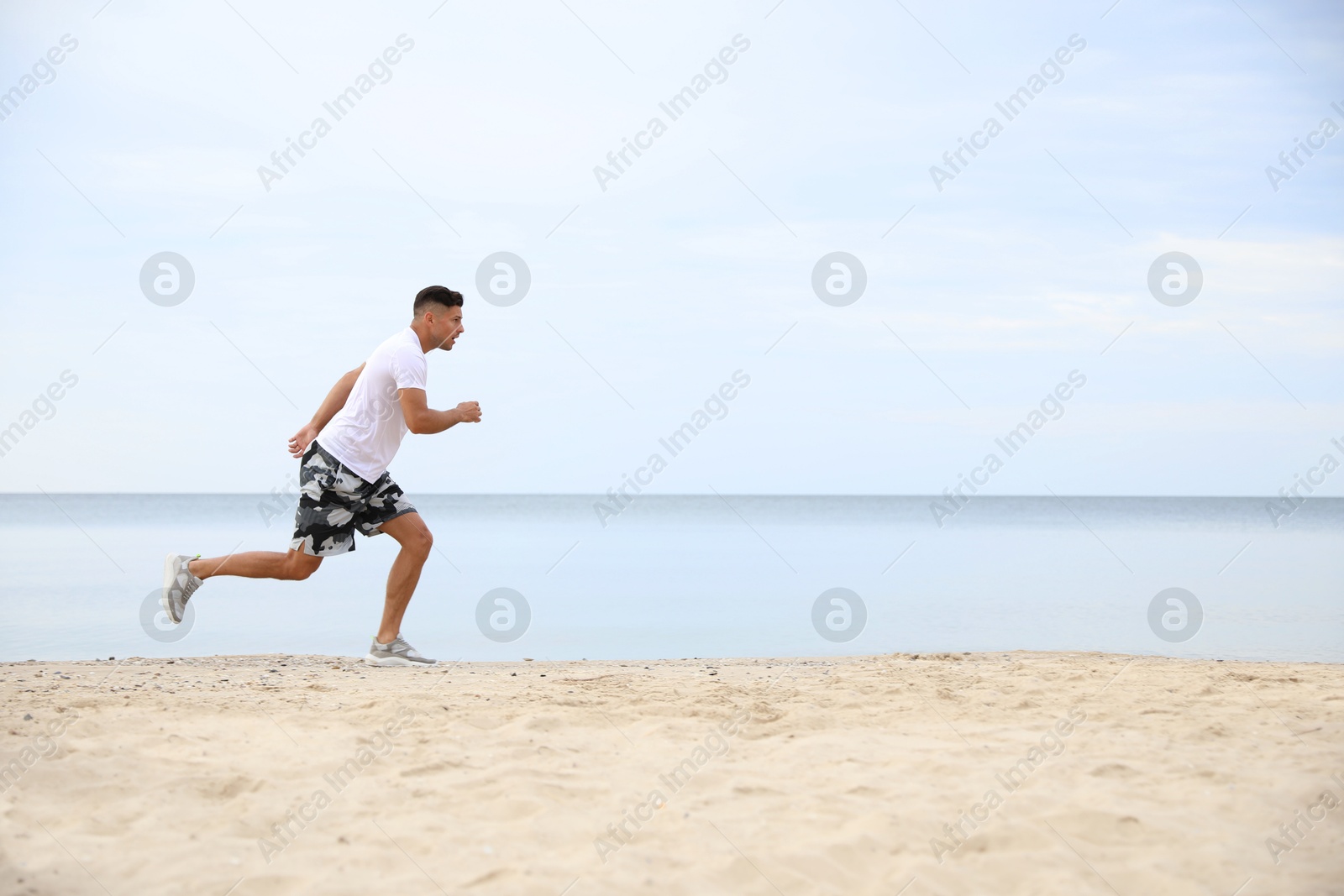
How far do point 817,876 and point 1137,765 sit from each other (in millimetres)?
1406

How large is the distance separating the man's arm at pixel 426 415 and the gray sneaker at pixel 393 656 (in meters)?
1.26

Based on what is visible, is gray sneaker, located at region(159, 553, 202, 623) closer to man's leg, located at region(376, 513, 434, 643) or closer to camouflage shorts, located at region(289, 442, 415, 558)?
camouflage shorts, located at region(289, 442, 415, 558)

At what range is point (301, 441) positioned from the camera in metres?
5.22

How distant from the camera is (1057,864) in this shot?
250 cm

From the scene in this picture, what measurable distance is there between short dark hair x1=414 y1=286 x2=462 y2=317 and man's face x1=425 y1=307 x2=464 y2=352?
3 centimetres

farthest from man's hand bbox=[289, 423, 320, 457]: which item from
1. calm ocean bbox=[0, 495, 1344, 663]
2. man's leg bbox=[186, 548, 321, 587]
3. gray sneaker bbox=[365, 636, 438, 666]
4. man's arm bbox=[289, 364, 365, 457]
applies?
calm ocean bbox=[0, 495, 1344, 663]

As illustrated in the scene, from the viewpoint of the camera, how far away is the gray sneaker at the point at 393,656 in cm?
533

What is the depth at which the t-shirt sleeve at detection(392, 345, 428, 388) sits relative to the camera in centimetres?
502

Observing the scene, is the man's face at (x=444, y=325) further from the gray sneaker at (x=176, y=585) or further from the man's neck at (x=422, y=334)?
the gray sneaker at (x=176, y=585)

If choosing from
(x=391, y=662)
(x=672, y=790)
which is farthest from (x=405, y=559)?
(x=672, y=790)

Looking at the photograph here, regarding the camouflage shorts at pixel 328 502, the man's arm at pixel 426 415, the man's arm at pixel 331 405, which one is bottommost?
the camouflage shorts at pixel 328 502

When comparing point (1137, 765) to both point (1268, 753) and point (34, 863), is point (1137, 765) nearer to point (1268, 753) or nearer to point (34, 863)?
point (1268, 753)

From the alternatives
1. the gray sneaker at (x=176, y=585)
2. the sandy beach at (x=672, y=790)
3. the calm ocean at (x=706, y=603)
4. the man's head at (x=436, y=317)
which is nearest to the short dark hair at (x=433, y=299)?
the man's head at (x=436, y=317)

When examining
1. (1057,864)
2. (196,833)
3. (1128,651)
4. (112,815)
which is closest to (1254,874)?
(1057,864)
